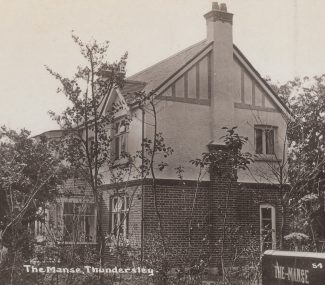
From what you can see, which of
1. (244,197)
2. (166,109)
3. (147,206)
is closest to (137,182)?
(147,206)

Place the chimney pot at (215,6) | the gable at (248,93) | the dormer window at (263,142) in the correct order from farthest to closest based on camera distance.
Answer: the dormer window at (263,142)
the gable at (248,93)
the chimney pot at (215,6)

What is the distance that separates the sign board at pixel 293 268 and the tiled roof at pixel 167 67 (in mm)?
13690

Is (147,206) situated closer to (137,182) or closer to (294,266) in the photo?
(137,182)

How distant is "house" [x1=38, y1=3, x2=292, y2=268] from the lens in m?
19.0

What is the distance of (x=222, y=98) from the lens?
20438 millimetres

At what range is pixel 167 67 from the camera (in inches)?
874

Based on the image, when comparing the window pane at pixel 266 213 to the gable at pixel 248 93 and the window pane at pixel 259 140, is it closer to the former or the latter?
the window pane at pixel 259 140

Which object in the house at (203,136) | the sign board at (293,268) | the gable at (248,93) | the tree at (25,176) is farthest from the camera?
the gable at (248,93)

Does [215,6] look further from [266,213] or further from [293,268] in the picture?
[293,268]

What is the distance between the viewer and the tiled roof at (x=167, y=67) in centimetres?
2038

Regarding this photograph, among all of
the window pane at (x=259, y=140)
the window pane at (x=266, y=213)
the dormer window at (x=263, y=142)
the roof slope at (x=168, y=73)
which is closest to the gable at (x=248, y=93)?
the roof slope at (x=168, y=73)

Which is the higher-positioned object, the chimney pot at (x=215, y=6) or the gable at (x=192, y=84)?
the chimney pot at (x=215, y=6)

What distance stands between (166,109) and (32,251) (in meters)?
8.57

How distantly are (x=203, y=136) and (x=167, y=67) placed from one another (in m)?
3.82
